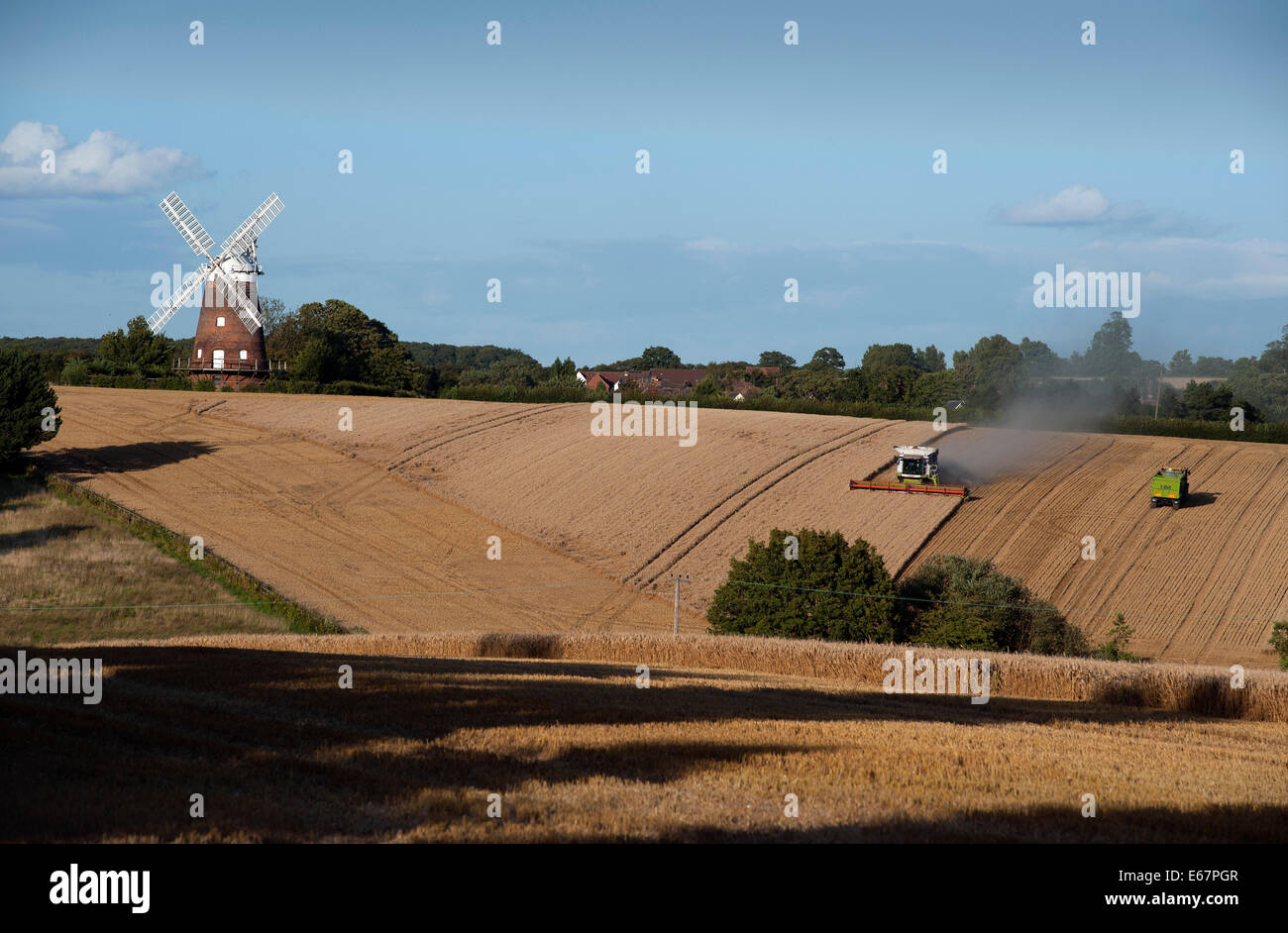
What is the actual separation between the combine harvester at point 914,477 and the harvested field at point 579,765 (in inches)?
1388

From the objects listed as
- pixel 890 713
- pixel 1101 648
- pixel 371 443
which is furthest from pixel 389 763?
pixel 371 443

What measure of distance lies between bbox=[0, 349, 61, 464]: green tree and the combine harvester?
39.8m

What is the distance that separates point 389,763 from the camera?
36.3 feet

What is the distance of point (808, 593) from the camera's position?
33.3 m

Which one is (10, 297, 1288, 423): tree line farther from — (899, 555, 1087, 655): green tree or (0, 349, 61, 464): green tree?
(899, 555, 1087, 655): green tree

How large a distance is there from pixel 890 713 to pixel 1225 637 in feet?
82.1

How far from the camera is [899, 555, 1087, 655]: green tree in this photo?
32.0 metres

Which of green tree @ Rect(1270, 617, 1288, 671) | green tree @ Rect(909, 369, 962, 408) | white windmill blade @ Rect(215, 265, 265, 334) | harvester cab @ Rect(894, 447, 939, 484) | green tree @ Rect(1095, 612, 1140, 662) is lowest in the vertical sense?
green tree @ Rect(1095, 612, 1140, 662)

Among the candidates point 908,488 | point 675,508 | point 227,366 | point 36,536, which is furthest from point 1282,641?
point 227,366

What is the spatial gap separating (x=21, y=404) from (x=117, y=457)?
654cm

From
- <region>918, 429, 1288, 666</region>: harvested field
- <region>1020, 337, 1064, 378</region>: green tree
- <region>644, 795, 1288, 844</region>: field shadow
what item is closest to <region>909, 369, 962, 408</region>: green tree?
<region>1020, 337, 1064, 378</region>: green tree

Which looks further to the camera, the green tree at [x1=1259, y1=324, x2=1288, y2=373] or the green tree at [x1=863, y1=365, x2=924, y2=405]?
the green tree at [x1=1259, y1=324, x2=1288, y2=373]

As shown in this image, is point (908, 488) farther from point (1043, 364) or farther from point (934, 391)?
point (934, 391)
